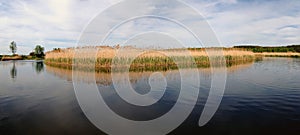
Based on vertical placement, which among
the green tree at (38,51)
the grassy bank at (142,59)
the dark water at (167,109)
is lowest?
the dark water at (167,109)

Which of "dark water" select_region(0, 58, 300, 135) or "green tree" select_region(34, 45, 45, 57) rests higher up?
"green tree" select_region(34, 45, 45, 57)

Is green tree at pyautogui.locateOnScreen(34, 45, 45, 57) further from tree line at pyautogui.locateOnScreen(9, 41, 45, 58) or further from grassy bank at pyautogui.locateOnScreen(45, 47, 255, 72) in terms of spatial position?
grassy bank at pyautogui.locateOnScreen(45, 47, 255, 72)

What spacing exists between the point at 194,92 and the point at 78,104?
13.5 feet

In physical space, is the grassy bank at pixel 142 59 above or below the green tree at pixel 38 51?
below

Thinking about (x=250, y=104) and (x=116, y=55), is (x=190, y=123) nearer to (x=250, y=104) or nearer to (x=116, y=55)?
(x=250, y=104)

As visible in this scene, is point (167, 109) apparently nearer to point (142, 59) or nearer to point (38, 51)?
point (142, 59)

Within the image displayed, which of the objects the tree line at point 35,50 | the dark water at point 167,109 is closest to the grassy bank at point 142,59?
the dark water at point 167,109

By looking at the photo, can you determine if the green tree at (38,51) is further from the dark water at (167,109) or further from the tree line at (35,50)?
the dark water at (167,109)

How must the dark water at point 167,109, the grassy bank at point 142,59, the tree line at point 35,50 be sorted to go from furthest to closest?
the tree line at point 35,50, the grassy bank at point 142,59, the dark water at point 167,109

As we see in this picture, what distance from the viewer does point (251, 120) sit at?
4.96 metres

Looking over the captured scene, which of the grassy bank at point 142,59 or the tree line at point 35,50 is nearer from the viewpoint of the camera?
the grassy bank at point 142,59

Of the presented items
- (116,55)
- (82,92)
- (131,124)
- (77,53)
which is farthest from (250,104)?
(77,53)

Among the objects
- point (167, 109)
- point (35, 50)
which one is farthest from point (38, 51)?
point (167, 109)

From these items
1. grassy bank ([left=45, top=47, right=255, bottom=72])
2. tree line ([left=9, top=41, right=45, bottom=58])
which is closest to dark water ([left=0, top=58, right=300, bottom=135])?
grassy bank ([left=45, top=47, right=255, bottom=72])
